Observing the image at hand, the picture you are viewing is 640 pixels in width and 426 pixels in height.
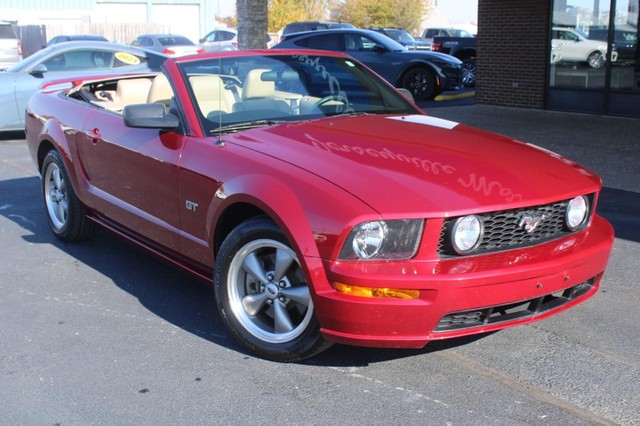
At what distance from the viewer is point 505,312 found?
13.6 ft

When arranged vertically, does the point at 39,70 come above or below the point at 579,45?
below

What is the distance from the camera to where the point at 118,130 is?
18.1ft

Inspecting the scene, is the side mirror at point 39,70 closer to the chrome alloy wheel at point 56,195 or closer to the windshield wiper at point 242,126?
the chrome alloy wheel at point 56,195

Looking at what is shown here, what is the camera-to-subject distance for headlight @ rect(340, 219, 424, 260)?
3.71 m

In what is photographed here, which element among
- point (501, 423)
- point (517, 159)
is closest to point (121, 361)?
point (501, 423)

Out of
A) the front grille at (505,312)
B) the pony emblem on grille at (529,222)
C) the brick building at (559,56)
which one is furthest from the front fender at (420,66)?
the pony emblem on grille at (529,222)

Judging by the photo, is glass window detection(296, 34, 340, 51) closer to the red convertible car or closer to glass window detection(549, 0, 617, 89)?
glass window detection(549, 0, 617, 89)

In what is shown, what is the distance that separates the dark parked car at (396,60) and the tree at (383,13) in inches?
1472

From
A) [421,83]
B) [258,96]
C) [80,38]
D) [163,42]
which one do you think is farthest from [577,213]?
[163,42]

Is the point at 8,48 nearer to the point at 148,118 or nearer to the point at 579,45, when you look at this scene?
the point at 579,45

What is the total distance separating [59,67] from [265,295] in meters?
9.93

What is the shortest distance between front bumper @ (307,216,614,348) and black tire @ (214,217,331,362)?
0.25m

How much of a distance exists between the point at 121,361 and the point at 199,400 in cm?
67

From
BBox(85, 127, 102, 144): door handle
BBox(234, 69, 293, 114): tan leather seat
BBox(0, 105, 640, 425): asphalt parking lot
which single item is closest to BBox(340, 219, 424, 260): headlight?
BBox(0, 105, 640, 425): asphalt parking lot
